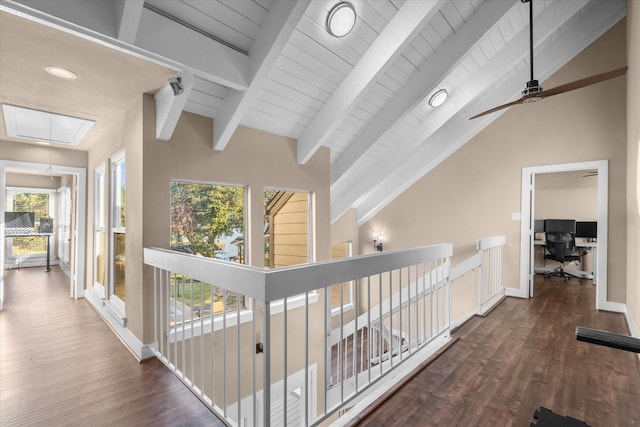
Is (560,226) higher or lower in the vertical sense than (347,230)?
higher

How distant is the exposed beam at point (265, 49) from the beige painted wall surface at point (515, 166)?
154 inches

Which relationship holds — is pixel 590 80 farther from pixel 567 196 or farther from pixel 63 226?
pixel 63 226

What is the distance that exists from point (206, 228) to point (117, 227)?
3.78 feet

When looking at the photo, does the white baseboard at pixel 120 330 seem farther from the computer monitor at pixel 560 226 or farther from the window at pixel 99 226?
the computer monitor at pixel 560 226

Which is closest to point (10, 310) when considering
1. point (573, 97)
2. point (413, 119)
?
point (413, 119)

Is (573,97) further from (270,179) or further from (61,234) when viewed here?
(61,234)

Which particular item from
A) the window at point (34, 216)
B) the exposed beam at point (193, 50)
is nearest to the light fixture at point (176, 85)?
the exposed beam at point (193, 50)

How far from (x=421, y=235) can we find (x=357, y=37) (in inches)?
162

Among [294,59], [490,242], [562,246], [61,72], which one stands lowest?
[562,246]

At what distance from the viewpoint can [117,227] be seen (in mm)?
3572

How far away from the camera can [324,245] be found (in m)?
4.49

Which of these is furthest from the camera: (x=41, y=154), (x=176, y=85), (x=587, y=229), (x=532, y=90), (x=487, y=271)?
(x=587, y=229)

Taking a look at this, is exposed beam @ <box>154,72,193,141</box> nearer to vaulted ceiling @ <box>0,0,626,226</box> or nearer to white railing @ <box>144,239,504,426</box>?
vaulted ceiling @ <box>0,0,626,226</box>

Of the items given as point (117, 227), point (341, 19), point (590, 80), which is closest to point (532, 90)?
point (590, 80)
